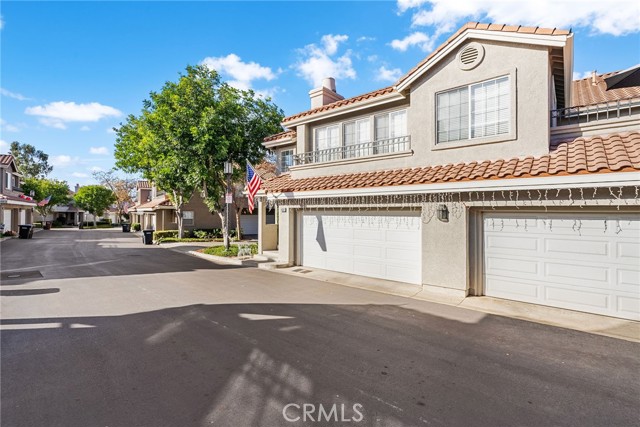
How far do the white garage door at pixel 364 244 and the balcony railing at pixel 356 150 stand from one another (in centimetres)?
231

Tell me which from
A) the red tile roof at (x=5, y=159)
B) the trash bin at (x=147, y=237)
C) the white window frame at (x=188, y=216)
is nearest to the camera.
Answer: the trash bin at (x=147, y=237)

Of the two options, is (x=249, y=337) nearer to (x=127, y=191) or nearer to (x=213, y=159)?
(x=213, y=159)

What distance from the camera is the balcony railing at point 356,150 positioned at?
1060cm

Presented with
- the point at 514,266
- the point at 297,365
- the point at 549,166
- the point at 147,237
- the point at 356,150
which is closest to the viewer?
the point at 297,365

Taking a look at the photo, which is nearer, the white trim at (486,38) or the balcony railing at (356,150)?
the white trim at (486,38)

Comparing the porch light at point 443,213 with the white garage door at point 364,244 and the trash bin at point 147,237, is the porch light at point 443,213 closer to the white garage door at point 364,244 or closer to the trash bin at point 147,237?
the white garage door at point 364,244

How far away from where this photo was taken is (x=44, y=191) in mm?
49094

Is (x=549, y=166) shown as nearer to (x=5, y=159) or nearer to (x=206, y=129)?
(x=206, y=129)

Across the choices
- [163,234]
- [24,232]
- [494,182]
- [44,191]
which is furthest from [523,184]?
[44,191]

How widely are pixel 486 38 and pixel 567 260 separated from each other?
19.9 ft

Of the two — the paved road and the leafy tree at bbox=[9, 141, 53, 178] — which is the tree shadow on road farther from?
the leafy tree at bbox=[9, 141, 53, 178]

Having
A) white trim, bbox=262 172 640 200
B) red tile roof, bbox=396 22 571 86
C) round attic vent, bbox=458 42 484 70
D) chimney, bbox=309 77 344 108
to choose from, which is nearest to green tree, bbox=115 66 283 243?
chimney, bbox=309 77 344 108

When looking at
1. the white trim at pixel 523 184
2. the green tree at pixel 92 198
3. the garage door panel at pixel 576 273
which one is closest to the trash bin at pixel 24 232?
the green tree at pixel 92 198

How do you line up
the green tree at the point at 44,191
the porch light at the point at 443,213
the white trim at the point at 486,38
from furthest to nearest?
the green tree at the point at 44,191 < the porch light at the point at 443,213 < the white trim at the point at 486,38
